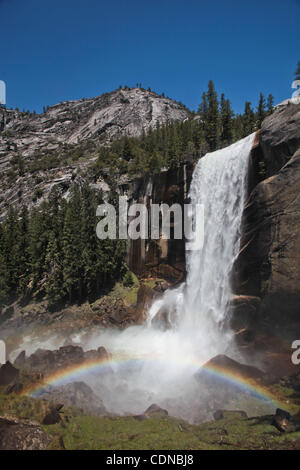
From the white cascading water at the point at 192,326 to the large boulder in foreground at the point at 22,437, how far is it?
20.1 ft

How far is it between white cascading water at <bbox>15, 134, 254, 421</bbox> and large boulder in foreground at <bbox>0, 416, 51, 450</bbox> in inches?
241

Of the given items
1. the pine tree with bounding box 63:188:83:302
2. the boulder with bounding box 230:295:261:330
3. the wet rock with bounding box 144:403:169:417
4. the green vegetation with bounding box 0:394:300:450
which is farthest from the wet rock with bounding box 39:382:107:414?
the pine tree with bounding box 63:188:83:302

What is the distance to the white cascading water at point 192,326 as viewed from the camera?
17.4m

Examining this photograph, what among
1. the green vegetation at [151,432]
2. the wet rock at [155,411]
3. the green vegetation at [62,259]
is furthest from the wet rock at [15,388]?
the green vegetation at [62,259]

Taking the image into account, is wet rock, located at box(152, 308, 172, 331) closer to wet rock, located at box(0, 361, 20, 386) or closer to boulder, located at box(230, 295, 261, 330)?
boulder, located at box(230, 295, 261, 330)

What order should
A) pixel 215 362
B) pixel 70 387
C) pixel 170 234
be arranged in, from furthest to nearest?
1. pixel 170 234
2. pixel 215 362
3. pixel 70 387

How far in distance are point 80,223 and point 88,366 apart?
21749 millimetres

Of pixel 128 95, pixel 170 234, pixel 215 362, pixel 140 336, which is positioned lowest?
pixel 140 336

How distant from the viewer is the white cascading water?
1742 centimetres

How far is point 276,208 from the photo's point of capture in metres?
19.0

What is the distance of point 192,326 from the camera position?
84.3 feet

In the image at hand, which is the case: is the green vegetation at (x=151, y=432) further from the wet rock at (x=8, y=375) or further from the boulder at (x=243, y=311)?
the boulder at (x=243, y=311)

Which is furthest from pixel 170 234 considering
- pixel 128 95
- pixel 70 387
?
pixel 128 95

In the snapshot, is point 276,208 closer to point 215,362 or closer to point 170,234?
point 215,362
